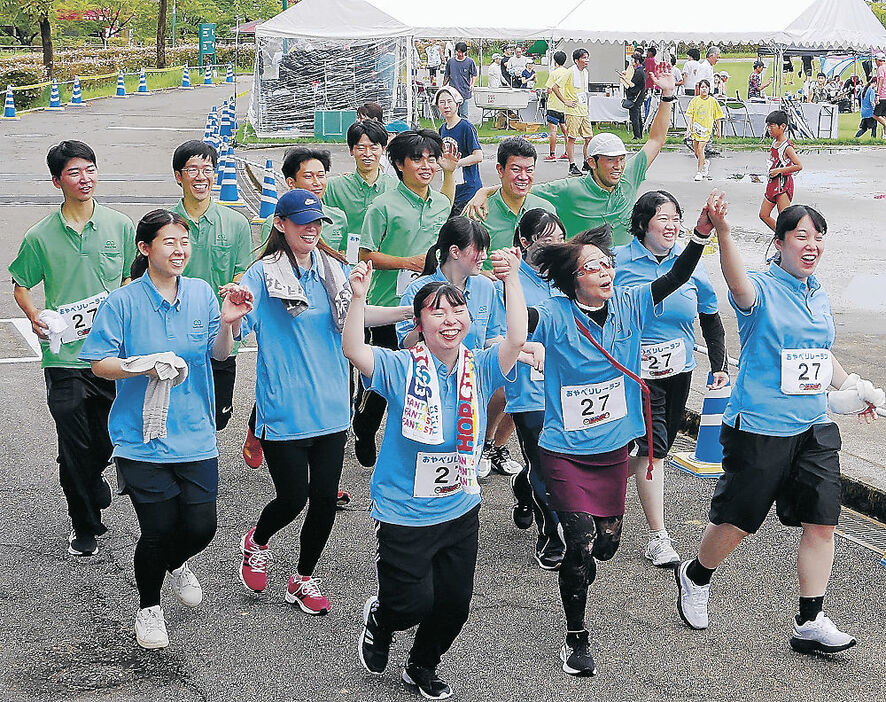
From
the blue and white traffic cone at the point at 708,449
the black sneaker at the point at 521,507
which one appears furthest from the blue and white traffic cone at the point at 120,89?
the black sneaker at the point at 521,507

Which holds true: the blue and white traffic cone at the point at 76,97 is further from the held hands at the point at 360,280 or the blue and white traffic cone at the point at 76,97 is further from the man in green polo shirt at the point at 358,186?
the held hands at the point at 360,280

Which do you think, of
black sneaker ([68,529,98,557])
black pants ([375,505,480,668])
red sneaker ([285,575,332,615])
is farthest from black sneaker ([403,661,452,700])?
black sneaker ([68,529,98,557])

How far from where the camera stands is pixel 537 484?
5.66 meters

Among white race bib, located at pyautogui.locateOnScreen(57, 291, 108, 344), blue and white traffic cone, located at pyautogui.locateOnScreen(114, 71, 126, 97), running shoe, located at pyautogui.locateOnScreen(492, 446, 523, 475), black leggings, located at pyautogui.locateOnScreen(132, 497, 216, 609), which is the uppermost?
white race bib, located at pyautogui.locateOnScreen(57, 291, 108, 344)

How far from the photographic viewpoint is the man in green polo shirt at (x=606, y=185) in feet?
23.7

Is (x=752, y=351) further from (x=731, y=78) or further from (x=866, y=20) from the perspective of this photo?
(x=731, y=78)

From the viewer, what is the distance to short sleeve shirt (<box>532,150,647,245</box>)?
24.1 ft

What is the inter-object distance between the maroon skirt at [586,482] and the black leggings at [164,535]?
56.3 inches

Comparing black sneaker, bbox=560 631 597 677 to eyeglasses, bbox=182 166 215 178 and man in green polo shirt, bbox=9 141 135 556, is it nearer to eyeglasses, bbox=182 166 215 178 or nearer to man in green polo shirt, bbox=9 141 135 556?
man in green polo shirt, bbox=9 141 135 556

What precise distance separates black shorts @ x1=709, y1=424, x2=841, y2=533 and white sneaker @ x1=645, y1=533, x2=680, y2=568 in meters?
0.98

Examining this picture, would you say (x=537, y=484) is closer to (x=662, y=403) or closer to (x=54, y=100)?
(x=662, y=403)

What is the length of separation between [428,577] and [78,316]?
2.44 meters

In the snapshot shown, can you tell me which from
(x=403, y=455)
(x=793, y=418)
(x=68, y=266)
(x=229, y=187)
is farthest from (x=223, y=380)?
(x=229, y=187)

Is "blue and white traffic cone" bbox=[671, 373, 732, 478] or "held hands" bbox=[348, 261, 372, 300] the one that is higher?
"held hands" bbox=[348, 261, 372, 300]
